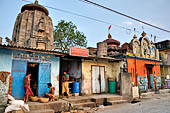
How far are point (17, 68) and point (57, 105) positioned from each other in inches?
125

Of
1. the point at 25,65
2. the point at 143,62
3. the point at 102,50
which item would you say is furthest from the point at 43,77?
→ the point at 143,62

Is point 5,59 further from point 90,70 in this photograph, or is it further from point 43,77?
point 90,70

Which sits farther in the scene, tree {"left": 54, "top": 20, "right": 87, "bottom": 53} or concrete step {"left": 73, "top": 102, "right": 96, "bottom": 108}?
tree {"left": 54, "top": 20, "right": 87, "bottom": 53}

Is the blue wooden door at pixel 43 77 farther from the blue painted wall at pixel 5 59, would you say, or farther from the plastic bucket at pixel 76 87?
the plastic bucket at pixel 76 87

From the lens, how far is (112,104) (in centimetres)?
873

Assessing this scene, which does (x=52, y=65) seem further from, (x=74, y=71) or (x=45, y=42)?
(x=45, y=42)

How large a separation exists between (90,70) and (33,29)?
11.6 metres

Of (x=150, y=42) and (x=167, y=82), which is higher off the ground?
(x=150, y=42)

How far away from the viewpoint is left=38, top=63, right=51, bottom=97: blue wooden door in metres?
8.29

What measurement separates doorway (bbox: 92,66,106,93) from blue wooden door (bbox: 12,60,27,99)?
5.59 m

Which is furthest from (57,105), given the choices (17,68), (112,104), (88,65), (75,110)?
(88,65)

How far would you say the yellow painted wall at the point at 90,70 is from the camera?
34.7ft

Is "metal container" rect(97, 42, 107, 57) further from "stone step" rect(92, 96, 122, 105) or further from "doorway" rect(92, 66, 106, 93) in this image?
"stone step" rect(92, 96, 122, 105)

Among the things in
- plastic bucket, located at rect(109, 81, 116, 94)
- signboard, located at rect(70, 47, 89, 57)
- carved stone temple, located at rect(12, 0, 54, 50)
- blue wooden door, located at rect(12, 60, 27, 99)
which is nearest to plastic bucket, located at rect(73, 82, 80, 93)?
signboard, located at rect(70, 47, 89, 57)
